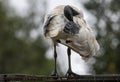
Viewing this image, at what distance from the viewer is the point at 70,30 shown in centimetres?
664

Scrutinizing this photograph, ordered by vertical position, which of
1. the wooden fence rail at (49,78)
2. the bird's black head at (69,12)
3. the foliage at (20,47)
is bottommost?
the foliage at (20,47)

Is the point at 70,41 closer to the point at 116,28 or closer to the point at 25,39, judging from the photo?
the point at 116,28

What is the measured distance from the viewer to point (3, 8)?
3056 centimetres

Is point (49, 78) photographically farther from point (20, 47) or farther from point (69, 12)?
point (20, 47)

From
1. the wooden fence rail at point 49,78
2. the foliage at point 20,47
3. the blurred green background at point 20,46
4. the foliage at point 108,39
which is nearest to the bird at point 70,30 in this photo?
the wooden fence rail at point 49,78

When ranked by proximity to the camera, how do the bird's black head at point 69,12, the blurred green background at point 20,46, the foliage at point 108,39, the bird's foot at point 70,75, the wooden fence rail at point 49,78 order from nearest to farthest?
the wooden fence rail at point 49,78, the bird's foot at point 70,75, the bird's black head at point 69,12, the foliage at point 108,39, the blurred green background at point 20,46

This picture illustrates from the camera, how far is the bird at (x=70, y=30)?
22.2 feet

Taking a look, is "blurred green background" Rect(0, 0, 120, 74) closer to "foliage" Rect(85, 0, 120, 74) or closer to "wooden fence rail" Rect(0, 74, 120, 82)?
Answer: "foliage" Rect(85, 0, 120, 74)

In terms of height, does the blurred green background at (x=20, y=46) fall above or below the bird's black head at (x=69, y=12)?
below

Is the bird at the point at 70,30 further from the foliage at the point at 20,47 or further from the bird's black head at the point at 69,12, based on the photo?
the foliage at the point at 20,47

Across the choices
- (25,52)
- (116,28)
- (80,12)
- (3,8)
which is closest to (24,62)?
(25,52)

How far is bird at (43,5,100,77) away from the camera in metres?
6.75

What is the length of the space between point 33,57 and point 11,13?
2598mm

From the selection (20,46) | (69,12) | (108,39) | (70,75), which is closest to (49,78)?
(70,75)
